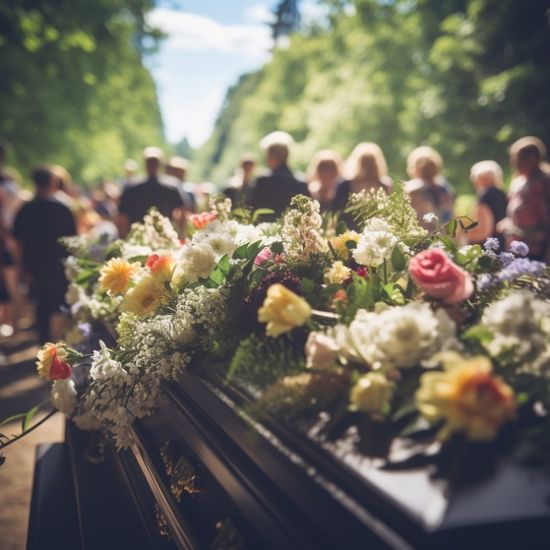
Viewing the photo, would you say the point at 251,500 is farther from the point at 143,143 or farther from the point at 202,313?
the point at 143,143

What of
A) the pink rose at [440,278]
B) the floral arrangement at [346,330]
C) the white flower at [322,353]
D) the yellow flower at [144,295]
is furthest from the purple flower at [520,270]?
the yellow flower at [144,295]

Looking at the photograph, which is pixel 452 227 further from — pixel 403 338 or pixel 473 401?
pixel 473 401

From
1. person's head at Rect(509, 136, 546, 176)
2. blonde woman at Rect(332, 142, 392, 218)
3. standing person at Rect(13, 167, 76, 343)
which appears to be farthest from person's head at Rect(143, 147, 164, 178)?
person's head at Rect(509, 136, 546, 176)

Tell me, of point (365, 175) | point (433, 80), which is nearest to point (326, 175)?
point (365, 175)

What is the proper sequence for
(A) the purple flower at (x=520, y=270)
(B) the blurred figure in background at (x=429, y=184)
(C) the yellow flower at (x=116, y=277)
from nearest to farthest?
(A) the purple flower at (x=520, y=270) < (C) the yellow flower at (x=116, y=277) < (B) the blurred figure in background at (x=429, y=184)

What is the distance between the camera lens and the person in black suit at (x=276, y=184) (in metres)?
5.11

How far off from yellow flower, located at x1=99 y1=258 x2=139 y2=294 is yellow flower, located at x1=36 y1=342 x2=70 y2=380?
12.4 inches

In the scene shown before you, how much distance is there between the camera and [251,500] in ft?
4.29

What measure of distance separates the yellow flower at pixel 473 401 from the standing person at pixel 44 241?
557 cm

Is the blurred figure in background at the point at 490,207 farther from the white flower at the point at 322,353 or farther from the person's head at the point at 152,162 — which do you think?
the white flower at the point at 322,353

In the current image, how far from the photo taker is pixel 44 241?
6.04 metres

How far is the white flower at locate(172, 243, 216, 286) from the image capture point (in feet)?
6.24

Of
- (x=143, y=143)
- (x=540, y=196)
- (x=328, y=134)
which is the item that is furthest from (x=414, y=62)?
(x=143, y=143)

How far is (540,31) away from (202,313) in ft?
34.5
